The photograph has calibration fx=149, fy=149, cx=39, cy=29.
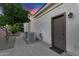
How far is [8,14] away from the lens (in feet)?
42.5

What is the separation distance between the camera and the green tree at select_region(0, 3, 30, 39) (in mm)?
11898

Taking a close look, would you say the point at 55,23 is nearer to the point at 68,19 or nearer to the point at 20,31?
the point at 68,19

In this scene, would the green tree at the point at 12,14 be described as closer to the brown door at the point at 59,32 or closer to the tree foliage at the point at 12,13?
the tree foliage at the point at 12,13

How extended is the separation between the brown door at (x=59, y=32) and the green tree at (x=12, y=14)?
11.9ft

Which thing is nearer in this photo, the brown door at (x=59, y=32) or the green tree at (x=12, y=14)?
the brown door at (x=59, y=32)

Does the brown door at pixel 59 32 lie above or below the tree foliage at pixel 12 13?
below

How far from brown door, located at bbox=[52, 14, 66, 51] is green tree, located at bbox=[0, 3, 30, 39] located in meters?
3.64

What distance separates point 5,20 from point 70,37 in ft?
26.1

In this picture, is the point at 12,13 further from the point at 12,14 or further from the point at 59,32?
the point at 59,32

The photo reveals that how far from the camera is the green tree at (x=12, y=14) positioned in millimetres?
11898

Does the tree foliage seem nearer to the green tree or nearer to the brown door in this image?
the green tree

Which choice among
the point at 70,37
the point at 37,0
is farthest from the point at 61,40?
the point at 37,0

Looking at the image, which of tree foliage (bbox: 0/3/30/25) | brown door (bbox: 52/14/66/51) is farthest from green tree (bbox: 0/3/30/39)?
brown door (bbox: 52/14/66/51)

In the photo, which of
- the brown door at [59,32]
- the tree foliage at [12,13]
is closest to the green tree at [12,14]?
the tree foliage at [12,13]
